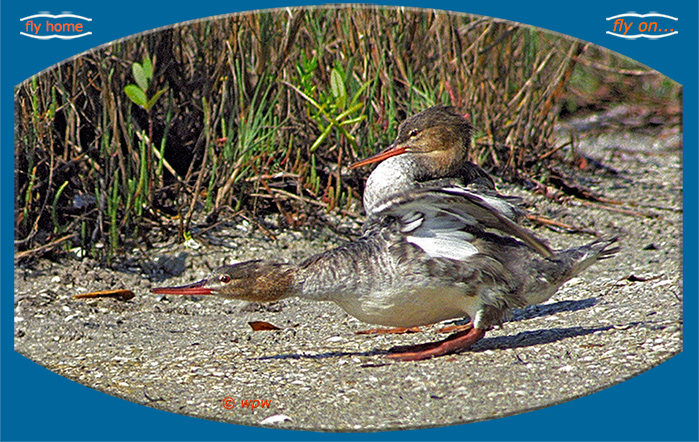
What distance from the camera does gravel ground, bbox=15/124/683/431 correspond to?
4.22 m

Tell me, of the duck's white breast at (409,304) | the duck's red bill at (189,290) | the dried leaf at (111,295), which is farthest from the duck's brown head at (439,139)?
the dried leaf at (111,295)

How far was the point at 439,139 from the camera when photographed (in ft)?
17.3

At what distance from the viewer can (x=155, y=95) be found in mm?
5895

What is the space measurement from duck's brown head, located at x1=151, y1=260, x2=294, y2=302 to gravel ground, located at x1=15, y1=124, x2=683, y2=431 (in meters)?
0.32

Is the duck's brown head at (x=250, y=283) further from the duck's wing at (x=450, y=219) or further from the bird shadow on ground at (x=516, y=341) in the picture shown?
the duck's wing at (x=450, y=219)

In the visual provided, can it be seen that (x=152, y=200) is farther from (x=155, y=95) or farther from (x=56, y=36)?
(x=56, y=36)

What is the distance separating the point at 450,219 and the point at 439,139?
89cm

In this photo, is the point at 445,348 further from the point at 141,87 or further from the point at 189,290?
the point at 141,87

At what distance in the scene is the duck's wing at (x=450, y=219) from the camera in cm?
425

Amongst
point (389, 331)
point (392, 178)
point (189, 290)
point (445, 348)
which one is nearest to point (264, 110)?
point (392, 178)

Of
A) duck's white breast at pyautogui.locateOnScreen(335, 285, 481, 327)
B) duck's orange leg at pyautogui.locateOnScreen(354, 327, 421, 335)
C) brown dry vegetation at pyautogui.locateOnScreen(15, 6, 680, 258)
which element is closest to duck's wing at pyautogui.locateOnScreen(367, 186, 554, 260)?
duck's white breast at pyautogui.locateOnScreen(335, 285, 481, 327)

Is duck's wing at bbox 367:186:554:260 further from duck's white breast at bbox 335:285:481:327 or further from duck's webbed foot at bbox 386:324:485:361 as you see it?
duck's webbed foot at bbox 386:324:485:361

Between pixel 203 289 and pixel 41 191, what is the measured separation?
181 centimetres

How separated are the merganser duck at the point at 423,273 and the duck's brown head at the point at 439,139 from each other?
0.65 metres
